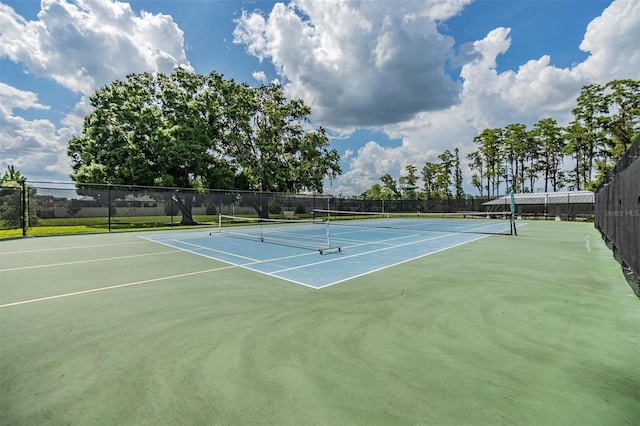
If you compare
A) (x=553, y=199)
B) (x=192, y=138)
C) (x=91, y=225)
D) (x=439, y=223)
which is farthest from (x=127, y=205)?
(x=553, y=199)

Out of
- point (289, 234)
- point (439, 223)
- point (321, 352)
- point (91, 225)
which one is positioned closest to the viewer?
point (321, 352)

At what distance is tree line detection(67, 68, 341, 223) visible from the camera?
810 inches

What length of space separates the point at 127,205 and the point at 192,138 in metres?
7.17

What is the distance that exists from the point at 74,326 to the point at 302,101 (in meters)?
30.8

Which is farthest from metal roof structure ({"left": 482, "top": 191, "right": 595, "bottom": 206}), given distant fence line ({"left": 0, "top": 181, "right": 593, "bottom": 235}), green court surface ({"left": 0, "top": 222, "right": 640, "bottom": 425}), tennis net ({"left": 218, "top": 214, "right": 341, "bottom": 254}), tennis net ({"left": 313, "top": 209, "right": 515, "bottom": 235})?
green court surface ({"left": 0, "top": 222, "right": 640, "bottom": 425})

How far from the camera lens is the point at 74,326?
3.43 m

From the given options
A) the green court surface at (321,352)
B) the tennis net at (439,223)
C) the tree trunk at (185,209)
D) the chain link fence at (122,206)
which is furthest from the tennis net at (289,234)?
the green court surface at (321,352)

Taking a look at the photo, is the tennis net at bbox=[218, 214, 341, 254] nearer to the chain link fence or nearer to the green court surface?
the chain link fence

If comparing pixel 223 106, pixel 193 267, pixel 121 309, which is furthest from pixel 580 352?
pixel 223 106

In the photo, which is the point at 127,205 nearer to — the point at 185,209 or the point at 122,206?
the point at 122,206

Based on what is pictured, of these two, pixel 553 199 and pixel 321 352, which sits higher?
pixel 553 199

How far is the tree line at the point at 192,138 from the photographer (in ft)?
Answer: 67.5

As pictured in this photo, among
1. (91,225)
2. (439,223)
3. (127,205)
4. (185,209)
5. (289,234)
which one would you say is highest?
(127,205)

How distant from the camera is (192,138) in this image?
22.3m
